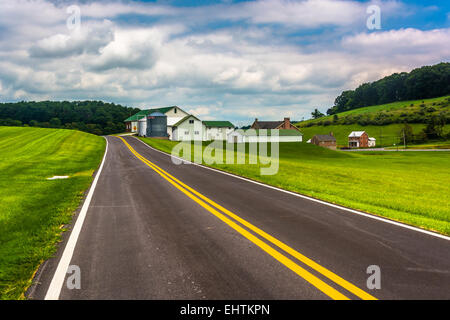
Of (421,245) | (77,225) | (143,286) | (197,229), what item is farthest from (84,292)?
(421,245)

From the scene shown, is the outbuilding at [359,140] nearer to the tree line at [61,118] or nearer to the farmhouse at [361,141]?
the farmhouse at [361,141]

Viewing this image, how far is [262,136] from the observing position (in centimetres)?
9444

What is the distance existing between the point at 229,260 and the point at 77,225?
4800mm

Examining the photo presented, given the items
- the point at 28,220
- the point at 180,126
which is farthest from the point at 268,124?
the point at 28,220

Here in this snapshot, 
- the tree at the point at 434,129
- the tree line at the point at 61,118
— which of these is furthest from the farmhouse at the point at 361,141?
the tree line at the point at 61,118

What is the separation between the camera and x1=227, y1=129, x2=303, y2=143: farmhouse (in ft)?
291

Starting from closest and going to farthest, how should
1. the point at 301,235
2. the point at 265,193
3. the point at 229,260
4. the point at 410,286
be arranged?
the point at 410,286
the point at 229,260
the point at 301,235
the point at 265,193

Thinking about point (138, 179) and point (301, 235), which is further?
point (138, 179)

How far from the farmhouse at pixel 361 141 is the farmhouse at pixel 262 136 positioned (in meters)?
31.1

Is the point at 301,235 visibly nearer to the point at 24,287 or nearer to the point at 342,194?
the point at 24,287

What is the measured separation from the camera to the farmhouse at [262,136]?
88625mm

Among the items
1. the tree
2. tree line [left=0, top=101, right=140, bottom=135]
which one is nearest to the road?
the tree
